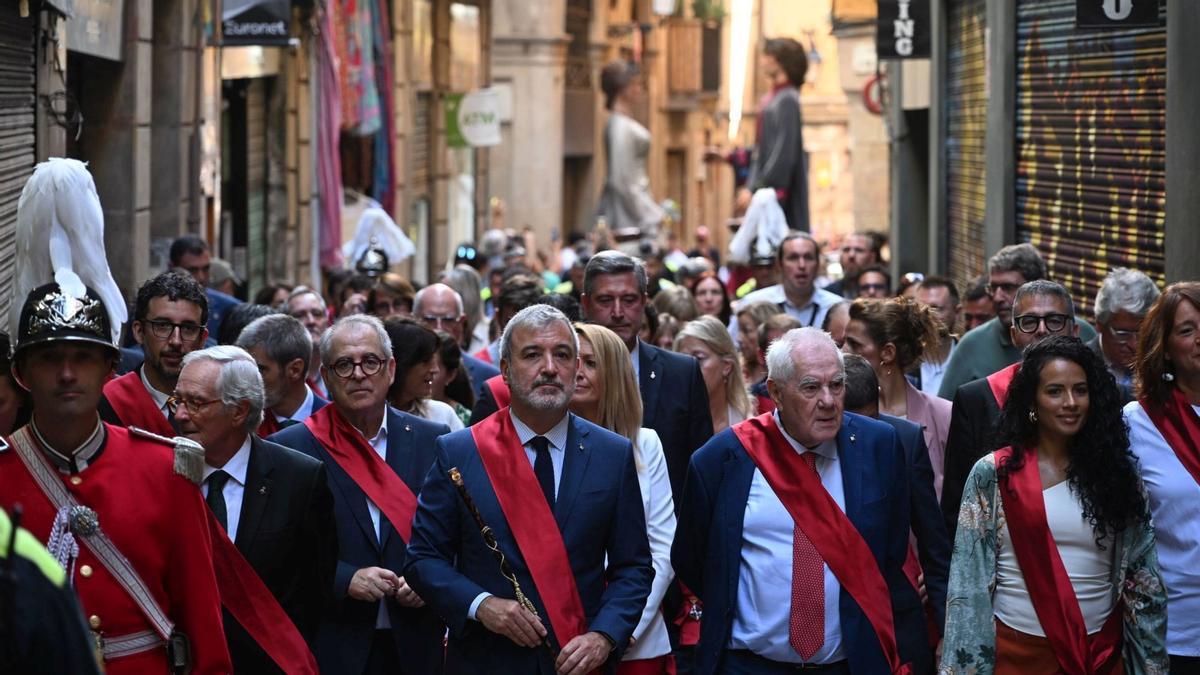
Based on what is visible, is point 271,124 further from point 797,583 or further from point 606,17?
point 606,17

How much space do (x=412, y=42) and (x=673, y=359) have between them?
20315mm

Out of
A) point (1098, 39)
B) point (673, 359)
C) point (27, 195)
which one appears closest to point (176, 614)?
point (673, 359)

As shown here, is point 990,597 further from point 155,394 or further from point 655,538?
point 155,394

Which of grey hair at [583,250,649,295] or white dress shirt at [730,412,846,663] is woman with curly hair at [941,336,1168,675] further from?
grey hair at [583,250,649,295]

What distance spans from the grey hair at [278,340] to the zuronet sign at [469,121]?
22.8 m

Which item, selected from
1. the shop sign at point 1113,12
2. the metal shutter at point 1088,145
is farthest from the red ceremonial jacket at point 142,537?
the metal shutter at point 1088,145

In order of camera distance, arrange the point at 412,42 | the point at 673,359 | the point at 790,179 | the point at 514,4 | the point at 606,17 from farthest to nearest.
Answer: the point at 606,17, the point at 514,4, the point at 412,42, the point at 790,179, the point at 673,359

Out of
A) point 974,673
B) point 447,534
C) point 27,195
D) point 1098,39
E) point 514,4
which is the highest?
point 514,4

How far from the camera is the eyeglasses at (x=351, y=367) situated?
24.0 ft

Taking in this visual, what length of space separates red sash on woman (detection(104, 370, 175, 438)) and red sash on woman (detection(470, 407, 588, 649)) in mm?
1473

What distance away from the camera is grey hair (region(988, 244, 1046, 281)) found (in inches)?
381

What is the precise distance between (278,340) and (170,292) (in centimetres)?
47

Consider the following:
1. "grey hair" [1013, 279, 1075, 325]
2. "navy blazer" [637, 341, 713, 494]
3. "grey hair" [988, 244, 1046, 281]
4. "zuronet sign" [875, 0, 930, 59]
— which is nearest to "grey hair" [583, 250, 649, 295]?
"navy blazer" [637, 341, 713, 494]

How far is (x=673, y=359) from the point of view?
838 cm
